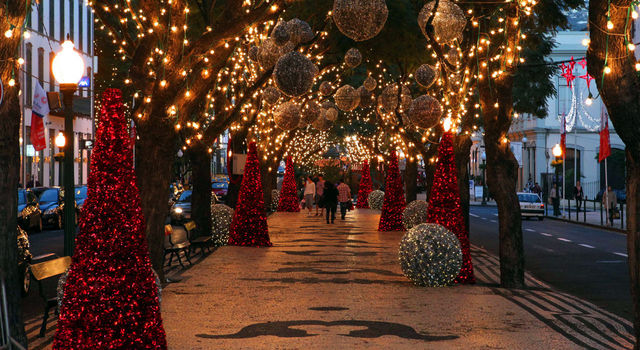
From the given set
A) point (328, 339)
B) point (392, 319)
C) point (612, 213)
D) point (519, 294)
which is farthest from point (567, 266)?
point (612, 213)

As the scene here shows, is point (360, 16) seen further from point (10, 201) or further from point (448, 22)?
point (10, 201)

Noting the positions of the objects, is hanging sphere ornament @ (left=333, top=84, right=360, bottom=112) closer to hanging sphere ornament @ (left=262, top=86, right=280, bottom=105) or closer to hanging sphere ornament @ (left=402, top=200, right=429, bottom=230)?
hanging sphere ornament @ (left=262, top=86, right=280, bottom=105)

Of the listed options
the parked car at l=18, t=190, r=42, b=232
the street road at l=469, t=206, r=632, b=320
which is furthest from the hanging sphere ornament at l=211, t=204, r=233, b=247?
the parked car at l=18, t=190, r=42, b=232

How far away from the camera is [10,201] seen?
28.6 feet

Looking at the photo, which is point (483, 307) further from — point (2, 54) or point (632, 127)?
point (2, 54)

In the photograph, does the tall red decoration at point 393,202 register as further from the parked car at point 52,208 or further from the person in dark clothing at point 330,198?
the parked car at point 52,208

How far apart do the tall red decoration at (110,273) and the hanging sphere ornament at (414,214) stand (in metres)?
19.5

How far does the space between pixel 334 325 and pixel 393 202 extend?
A: 18434 mm

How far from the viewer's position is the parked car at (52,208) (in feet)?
102

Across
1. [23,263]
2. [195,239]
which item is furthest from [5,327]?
[195,239]

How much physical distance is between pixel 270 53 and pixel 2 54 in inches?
457

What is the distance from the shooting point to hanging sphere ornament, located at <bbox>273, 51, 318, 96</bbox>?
1617 centimetres

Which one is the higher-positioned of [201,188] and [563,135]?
[563,135]

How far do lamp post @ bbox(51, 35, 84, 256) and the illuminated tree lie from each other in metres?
2.93
